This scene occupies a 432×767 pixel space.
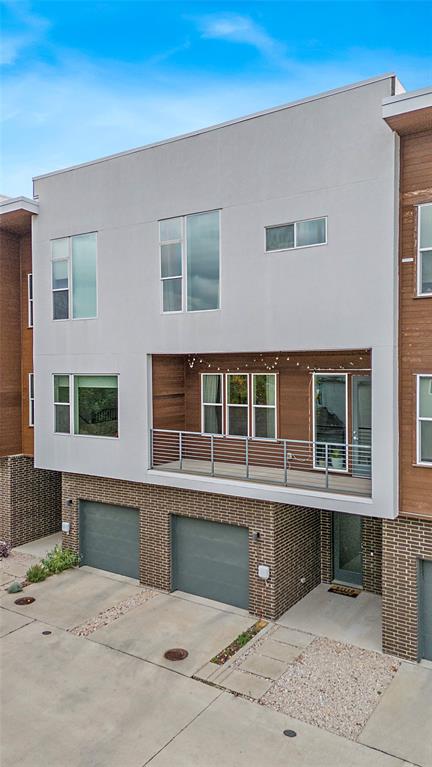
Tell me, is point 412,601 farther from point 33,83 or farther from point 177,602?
point 33,83

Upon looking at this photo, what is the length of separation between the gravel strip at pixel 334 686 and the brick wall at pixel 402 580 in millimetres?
385

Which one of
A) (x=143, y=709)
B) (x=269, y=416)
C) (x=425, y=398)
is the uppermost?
(x=425, y=398)

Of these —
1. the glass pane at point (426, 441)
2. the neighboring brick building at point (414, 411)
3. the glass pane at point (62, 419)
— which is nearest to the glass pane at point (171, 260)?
the glass pane at point (62, 419)

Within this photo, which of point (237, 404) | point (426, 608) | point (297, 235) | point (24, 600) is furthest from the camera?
point (237, 404)

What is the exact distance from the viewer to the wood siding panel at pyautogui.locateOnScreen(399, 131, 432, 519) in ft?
28.3

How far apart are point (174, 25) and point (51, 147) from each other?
4444 mm

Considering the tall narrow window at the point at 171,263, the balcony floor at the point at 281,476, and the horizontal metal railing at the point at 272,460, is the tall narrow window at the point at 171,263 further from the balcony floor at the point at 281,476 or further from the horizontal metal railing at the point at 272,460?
the balcony floor at the point at 281,476

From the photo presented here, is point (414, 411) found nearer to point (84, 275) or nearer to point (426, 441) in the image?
point (426, 441)

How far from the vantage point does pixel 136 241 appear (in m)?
11.7

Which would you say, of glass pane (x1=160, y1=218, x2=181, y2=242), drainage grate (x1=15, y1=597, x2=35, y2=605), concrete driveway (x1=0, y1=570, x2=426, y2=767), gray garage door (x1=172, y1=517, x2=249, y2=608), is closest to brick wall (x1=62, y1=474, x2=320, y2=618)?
gray garage door (x1=172, y1=517, x2=249, y2=608)

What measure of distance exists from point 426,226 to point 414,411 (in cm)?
299

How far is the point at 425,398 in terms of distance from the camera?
28.7 feet

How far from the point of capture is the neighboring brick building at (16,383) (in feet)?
48.9

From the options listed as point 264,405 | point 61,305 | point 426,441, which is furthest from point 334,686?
point 61,305
